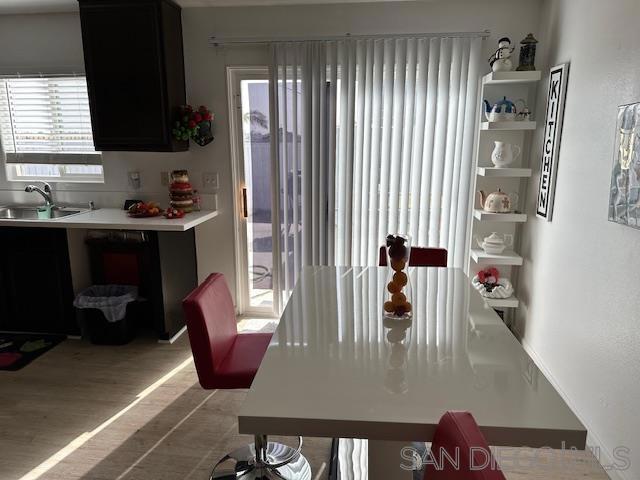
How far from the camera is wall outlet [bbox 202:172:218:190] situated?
11.5 ft

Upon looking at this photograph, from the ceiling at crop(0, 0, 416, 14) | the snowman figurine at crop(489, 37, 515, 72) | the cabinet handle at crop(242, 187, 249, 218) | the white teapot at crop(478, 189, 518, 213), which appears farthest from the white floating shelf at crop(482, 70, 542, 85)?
the cabinet handle at crop(242, 187, 249, 218)

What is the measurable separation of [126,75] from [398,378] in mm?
2843

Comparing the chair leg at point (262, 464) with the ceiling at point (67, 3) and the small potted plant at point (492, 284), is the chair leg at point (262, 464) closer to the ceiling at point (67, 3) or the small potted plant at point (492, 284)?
the small potted plant at point (492, 284)


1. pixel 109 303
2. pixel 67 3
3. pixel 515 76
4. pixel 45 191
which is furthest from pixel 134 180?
pixel 515 76

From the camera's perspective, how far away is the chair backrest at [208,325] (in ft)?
5.43

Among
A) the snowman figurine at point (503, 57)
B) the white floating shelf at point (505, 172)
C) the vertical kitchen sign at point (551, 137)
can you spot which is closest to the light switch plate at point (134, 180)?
the white floating shelf at point (505, 172)

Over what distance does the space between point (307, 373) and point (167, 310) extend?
7.18 feet

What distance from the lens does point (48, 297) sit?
3.23 metres

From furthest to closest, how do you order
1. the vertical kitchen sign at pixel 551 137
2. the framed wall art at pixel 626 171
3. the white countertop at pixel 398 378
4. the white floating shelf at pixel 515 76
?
the white floating shelf at pixel 515 76 < the vertical kitchen sign at pixel 551 137 < the framed wall art at pixel 626 171 < the white countertop at pixel 398 378

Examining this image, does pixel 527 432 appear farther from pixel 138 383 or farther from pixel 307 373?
pixel 138 383

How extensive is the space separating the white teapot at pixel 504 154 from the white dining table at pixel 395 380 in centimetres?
154

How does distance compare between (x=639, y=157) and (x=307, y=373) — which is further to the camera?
(x=639, y=157)

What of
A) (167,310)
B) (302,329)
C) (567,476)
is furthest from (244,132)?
(567,476)

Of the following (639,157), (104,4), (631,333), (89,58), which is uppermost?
(104,4)
